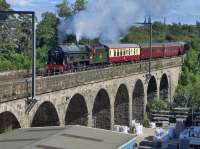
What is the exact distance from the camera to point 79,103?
35.8 meters

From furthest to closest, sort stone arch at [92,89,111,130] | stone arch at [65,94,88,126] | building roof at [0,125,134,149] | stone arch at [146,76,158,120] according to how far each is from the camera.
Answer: stone arch at [146,76,158,120] < stone arch at [92,89,111,130] < stone arch at [65,94,88,126] < building roof at [0,125,134,149]

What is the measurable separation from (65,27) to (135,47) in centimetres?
1007

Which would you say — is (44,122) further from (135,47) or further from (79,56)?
(135,47)

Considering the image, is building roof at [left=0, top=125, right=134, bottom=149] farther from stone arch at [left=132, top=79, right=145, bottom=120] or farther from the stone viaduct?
stone arch at [left=132, top=79, right=145, bottom=120]

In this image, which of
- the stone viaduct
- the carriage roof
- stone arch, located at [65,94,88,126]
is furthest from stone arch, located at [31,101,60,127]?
the carriage roof

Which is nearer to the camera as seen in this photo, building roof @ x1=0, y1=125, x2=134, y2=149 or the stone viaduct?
building roof @ x1=0, y1=125, x2=134, y2=149

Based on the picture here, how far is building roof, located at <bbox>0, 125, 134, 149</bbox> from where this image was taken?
14.9 meters

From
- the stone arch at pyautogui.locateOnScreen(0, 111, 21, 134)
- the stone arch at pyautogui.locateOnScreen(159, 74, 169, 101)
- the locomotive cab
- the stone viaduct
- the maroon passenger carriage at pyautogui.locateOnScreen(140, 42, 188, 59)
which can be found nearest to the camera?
the stone arch at pyautogui.locateOnScreen(0, 111, 21, 134)

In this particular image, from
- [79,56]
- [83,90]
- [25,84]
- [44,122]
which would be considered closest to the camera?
[25,84]

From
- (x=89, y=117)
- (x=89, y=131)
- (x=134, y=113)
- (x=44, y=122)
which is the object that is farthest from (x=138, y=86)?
(x=89, y=131)

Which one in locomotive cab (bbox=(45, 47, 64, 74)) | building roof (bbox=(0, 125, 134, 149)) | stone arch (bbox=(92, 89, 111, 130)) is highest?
locomotive cab (bbox=(45, 47, 64, 74))

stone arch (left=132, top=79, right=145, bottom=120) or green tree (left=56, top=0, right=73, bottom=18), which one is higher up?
green tree (left=56, top=0, right=73, bottom=18)

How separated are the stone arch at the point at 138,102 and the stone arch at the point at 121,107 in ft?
9.91

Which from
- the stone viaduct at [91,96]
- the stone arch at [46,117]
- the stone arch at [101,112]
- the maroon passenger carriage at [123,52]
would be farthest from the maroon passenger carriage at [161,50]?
the stone arch at [46,117]
